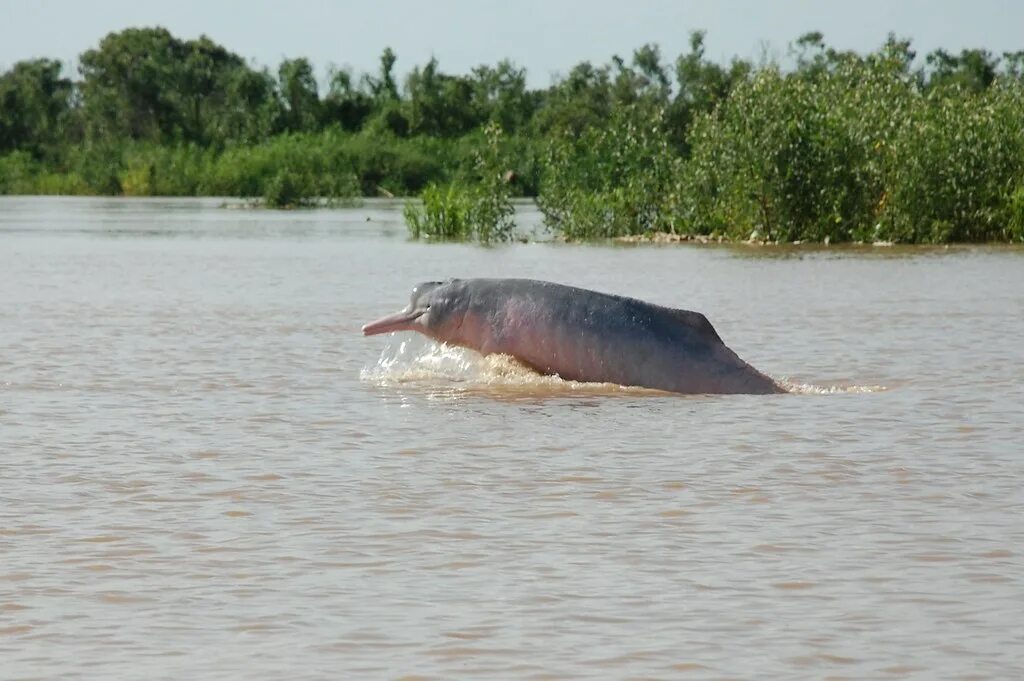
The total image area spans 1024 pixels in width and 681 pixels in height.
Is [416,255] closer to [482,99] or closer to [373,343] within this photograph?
[373,343]

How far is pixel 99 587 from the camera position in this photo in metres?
6.27

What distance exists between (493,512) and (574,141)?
34.0 metres

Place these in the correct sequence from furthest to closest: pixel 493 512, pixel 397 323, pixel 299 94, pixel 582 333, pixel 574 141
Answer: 1. pixel 299 94
2. pixel 574 141
3. pixel 397 323
4. pixel 582 333
5. pixel 493 512

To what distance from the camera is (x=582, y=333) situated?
38.9 ft

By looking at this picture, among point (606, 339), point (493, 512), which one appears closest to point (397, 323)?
point (606, 339)

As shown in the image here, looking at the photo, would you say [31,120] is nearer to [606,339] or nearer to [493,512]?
[606,339]

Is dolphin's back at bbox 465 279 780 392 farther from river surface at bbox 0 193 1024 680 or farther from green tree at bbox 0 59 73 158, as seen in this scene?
green tree at bbox 0 59 73 158

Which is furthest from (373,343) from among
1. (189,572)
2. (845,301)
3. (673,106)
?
(673,106)

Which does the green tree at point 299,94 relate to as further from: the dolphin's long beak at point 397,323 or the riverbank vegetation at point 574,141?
the dolphin's long beak at point 397,323

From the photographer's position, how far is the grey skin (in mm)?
11531

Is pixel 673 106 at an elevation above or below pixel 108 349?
above

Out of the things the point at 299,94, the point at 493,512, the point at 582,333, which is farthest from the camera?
the point at 299,94

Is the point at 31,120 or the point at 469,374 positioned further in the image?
the point at 31,120

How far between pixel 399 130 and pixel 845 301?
249 ft
